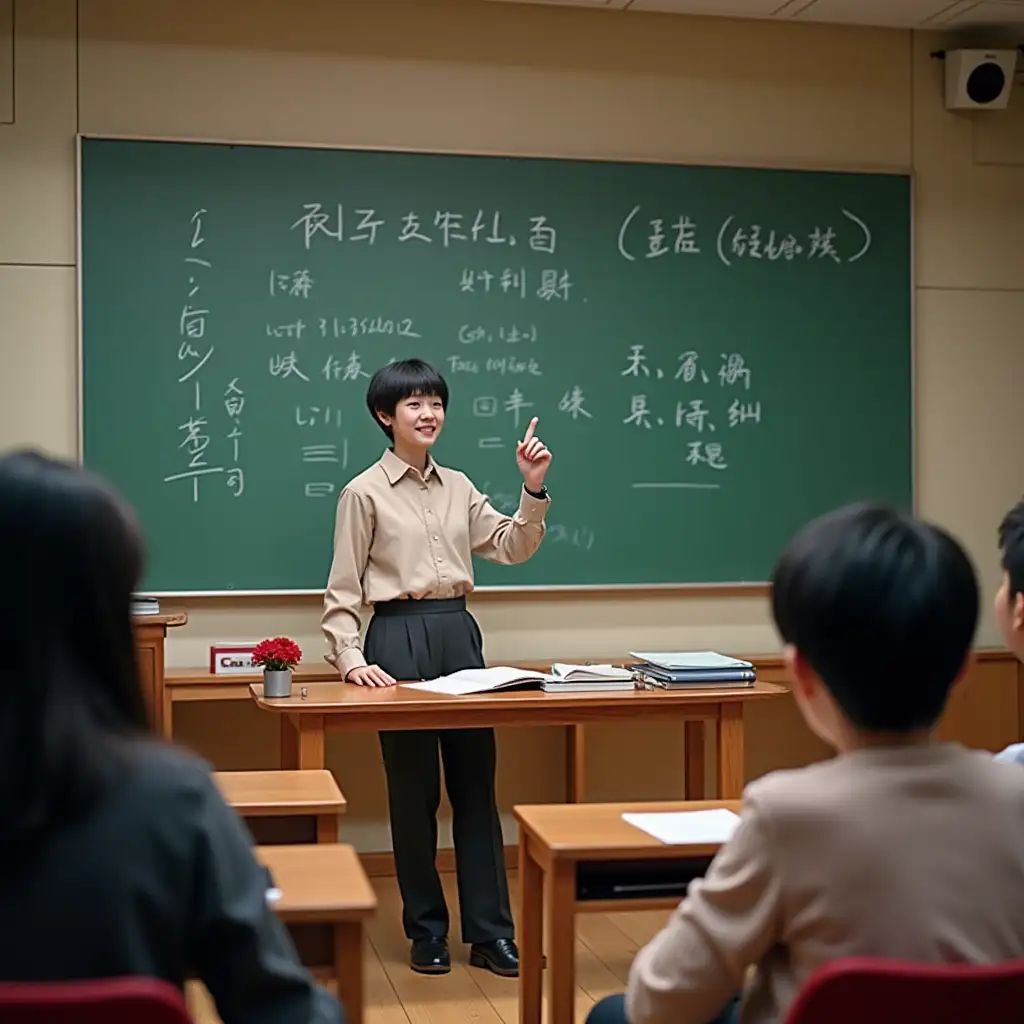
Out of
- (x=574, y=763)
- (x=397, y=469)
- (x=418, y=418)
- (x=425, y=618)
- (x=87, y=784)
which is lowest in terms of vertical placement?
(x=574, y=763)

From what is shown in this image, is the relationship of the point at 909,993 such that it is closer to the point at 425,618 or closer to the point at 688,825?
the point at 688,825

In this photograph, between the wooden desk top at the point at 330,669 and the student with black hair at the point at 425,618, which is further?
the wooden desk top at the point at 330,669

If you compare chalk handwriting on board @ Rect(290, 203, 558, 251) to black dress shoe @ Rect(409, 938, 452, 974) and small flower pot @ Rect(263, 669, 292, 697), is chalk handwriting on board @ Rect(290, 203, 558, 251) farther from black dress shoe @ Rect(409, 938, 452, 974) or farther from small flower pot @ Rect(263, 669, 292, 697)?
black dress shoe @ Rect(409, 938, 452, 974)

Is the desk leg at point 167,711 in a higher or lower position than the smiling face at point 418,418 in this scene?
lower

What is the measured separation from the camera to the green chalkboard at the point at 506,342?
14.7 ft

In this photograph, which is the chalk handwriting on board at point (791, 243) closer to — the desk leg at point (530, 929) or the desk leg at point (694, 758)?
the desk leg at point (694, 758)

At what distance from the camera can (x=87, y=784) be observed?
1.25 meters

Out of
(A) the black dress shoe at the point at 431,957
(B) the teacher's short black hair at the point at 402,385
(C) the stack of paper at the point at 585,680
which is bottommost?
(A) the black dress shoe at the point at 431,957

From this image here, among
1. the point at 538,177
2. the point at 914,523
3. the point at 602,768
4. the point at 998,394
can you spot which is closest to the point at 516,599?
the point at 602,768

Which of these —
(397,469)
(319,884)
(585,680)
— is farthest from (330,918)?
(397,469)

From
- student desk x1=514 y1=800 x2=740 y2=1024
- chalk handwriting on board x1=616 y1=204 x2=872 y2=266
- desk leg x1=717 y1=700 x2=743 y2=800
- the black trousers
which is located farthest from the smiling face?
student desk x1=514 y1=800 x2=740 y2=1024

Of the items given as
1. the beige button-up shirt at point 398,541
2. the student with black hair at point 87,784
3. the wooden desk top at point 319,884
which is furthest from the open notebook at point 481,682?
the student with black hair at point 87,784

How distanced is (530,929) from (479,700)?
1.05 metres

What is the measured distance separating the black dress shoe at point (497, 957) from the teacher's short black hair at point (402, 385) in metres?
1.48
